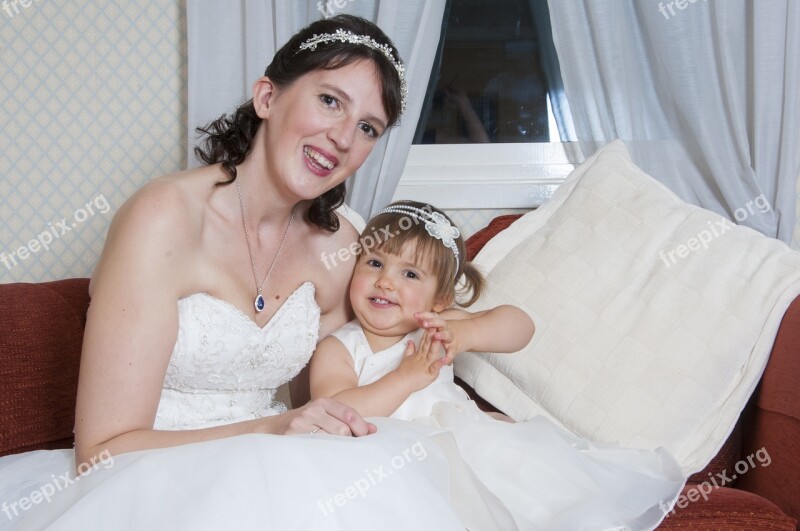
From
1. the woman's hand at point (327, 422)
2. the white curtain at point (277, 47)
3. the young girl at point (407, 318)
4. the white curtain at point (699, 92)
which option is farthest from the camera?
the white curtain at point (277, 47)

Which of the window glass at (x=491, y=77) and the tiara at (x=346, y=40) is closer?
the tiara at (x=346, y=40)

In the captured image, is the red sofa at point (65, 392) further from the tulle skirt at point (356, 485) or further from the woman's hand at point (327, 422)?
the woman's hand at point (327, 422)

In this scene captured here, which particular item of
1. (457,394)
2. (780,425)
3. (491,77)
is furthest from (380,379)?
(491,77)

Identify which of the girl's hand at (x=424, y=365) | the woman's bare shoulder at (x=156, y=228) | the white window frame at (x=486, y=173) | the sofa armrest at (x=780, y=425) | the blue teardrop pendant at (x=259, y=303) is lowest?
the sofa armrest at (x=780, y=425)

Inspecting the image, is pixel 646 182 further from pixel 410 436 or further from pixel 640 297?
pixel 410 436

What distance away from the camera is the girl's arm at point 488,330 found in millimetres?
1661

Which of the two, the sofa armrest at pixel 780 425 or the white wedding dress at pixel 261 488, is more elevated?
the white wedding dress at pixel 261 488

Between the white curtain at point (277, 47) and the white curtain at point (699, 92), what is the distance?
456 millimetres

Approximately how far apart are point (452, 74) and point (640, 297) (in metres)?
1.27

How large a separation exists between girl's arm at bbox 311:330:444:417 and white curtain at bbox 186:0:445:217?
0.75 m

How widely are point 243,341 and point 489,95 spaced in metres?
1.57

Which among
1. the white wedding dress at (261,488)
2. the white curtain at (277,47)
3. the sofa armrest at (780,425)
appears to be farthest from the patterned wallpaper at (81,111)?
the sofa armrest at (780,425)

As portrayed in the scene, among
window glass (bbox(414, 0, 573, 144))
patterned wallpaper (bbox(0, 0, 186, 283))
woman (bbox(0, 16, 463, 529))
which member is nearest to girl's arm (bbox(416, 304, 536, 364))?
woman (bbox(0, 16, 463, 529))

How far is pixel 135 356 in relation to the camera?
1.31m
